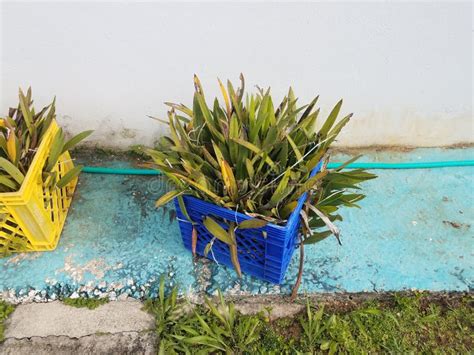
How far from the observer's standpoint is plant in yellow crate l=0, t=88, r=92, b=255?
1.74 m

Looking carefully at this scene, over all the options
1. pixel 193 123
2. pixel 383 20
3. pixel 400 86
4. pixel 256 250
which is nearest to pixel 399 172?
pixel 400 86

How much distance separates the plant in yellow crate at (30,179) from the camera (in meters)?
1.74

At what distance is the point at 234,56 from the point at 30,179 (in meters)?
1.07

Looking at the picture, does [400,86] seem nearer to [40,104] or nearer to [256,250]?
[256,250]

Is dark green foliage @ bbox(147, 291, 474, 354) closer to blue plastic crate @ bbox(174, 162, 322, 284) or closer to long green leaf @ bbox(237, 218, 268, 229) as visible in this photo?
blue plastic crate @ bbox(174, 162, 322, 284)

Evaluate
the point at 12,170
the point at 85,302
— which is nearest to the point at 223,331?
the point at 85,302

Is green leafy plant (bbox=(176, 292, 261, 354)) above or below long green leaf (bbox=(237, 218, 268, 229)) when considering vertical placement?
below

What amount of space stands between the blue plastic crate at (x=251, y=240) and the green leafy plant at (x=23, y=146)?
62 centimetres

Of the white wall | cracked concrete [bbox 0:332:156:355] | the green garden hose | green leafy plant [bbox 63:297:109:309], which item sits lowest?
cracked concrete [bbox 0:332:156:355]

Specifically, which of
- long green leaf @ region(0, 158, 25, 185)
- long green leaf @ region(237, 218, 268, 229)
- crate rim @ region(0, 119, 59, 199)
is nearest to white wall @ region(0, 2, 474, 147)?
crate rim @ region(0, 119, 59, 199)

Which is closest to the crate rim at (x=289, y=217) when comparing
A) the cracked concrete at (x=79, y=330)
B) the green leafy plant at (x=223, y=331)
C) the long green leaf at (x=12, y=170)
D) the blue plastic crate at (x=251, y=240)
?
the blue plastic crate at (x=251, y=240)

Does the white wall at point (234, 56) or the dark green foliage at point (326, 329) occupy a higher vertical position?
the white wall at point (234, 56)

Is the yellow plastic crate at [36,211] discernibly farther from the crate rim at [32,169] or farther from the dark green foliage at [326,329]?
the dark green foliage at [326,329]

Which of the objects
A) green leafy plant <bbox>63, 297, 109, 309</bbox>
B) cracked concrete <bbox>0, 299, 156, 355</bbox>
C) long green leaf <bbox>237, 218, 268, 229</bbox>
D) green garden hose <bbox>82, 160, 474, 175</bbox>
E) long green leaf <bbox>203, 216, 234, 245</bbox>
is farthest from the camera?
green garden hose <bbox>82, 160, 474, 175</bbox>
